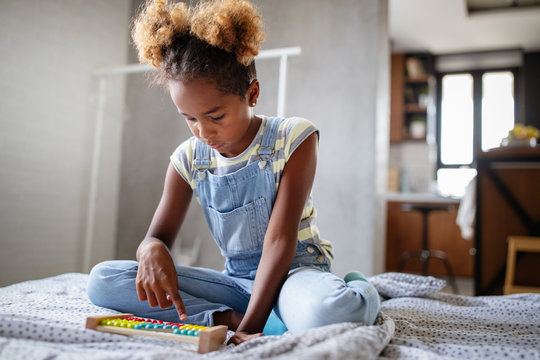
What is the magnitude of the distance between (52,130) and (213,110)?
5.55ft

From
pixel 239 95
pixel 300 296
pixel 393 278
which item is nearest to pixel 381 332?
pixel 300 296

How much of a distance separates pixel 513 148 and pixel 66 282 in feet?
8.13

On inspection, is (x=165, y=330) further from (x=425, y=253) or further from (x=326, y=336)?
(x=425, y=253)

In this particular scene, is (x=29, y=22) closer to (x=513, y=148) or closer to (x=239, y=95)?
(x=239, y=95)

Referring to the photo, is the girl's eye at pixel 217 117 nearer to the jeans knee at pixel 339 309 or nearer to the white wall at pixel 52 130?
the jeans knee at pixel 339 309

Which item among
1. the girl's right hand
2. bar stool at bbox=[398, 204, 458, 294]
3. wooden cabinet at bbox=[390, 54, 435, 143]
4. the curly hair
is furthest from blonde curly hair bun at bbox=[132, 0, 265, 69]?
wooden cabinet at bbox=[390, 54, 435, 143]

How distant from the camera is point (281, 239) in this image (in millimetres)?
1006

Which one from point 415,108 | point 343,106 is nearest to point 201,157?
point 343,106

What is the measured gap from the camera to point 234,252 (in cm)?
119

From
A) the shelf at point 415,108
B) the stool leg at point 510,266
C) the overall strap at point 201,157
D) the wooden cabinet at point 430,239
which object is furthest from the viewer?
the shelf at point 415,108

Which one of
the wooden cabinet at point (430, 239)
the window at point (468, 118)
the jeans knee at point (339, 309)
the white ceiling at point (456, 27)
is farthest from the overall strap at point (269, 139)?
the window at point (468, 118)

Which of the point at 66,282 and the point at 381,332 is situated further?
the point at 66,282

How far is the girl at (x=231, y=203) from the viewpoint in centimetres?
96

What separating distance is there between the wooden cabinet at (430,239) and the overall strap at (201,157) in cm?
345
